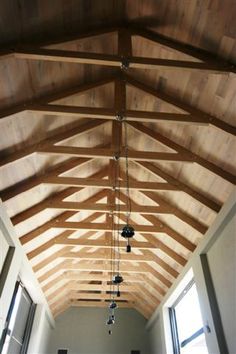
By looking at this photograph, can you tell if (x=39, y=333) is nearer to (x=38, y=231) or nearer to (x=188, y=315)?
(x=38, y=231)

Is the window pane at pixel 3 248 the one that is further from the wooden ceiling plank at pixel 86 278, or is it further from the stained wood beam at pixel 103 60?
the wooden ceiling plank at pixel 86 278

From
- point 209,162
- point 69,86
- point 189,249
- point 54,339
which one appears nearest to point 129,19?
point 69,86

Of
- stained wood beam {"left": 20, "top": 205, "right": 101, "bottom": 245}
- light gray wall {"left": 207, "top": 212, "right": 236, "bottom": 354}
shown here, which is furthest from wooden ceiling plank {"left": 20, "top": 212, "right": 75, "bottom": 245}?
light gray wall {"left": 207, "top": 212, "right": 236, "bottom": 354}

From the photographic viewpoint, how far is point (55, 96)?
345 centimetres

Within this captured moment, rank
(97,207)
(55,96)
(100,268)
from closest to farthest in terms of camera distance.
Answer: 1. (55,96)
2. (97,207)
3. (100,268)

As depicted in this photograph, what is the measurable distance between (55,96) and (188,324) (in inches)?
207

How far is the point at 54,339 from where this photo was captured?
8.48 metres

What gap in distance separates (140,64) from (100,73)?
0.93 metres

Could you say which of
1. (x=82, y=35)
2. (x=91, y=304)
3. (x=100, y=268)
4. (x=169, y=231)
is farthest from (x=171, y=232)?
(x=91, y=304)

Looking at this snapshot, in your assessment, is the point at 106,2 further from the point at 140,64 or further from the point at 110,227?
the point at 110,227

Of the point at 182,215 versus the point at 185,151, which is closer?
the point at 185,151

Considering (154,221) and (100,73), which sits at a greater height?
(100,73)

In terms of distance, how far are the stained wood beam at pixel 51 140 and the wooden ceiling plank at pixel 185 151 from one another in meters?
0.61

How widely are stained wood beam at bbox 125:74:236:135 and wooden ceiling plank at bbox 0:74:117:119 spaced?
329 mm
